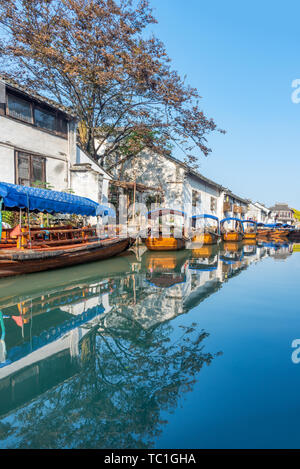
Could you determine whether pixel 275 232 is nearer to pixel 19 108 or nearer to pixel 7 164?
pixel 19 108

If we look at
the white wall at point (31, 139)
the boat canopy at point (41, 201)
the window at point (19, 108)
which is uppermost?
the window at point (19, 108)

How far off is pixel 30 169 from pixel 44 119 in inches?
115

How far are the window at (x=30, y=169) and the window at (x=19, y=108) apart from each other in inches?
66.4

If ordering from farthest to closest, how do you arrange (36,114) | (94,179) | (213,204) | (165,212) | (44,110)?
1. (213,204)
2. (165,212)
3. (94,179)
4. (44,110)
5. (36,114)

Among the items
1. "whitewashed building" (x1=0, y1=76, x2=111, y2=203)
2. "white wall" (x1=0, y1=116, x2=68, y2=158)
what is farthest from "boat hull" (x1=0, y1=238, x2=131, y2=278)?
"white wall" (x1=0, y1=116, x2=68, y2=158)

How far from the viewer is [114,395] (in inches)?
114

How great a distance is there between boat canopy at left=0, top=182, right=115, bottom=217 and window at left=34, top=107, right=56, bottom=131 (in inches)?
211

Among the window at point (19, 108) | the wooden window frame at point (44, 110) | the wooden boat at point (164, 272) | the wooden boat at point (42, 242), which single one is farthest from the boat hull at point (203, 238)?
the window at point (19, 108)

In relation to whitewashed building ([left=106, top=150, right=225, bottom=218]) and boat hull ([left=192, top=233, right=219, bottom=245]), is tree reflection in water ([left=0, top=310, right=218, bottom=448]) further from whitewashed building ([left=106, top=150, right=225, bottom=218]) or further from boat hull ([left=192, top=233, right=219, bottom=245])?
boat hull ([left=192, top=233, right=219, bottom=245])

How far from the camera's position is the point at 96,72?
43.8 ft

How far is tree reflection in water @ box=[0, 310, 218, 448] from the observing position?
2.35 m

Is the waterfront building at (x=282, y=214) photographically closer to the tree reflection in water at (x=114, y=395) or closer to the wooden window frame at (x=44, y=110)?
the wooden window frame at (x=44, y=110)

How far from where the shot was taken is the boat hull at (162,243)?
50.9 ft

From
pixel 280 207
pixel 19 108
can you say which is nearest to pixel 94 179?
pixel 19 108
